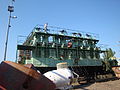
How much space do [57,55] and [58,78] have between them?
1239 centimetres

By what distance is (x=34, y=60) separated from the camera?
19656 millimetres

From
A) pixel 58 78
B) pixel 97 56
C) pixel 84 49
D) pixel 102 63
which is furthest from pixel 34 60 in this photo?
pixel 97 56

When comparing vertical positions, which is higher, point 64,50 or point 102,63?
point 64,50

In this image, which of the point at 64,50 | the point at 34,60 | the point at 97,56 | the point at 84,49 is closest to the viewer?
the point at 34,60

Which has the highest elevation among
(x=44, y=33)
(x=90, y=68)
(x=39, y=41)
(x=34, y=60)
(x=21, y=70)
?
(x=44, y=33)

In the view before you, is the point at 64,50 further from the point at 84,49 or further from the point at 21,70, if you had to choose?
the point at 21,70

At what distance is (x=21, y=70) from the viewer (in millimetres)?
5035

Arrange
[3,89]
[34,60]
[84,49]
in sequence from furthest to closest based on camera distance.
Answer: [84,49] → [34,60] → [3,89]

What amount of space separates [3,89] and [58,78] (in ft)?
21.6

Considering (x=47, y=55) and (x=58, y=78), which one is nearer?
(x=58, y=78)

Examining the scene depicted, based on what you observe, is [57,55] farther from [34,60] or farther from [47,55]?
[34,60]

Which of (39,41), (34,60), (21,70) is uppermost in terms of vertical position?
(39,41)

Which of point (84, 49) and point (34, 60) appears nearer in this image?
point (34, 60)

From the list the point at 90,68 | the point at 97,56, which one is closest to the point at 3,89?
the point at 90,68
